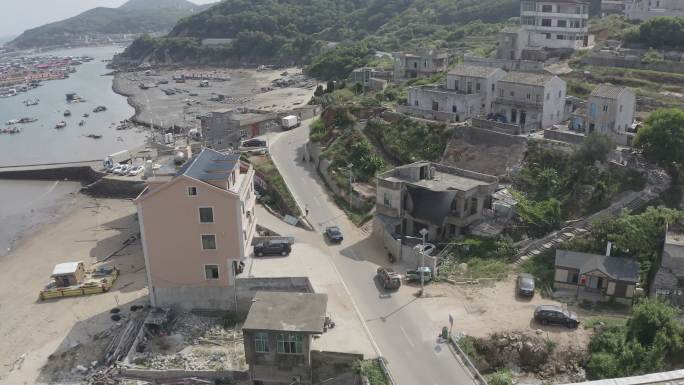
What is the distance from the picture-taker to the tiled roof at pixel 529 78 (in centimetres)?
4931

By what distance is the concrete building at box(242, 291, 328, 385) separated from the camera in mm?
25891

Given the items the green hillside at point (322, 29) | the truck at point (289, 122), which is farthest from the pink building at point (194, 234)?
the green hillside at point (322, 29)

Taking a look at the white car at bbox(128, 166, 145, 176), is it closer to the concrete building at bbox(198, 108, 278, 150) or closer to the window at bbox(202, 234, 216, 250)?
the concrete building at bbox(198, 108, 278, 150)

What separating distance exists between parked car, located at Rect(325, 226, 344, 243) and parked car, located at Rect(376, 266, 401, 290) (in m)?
6.54

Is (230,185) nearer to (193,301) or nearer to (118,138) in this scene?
(193,301)

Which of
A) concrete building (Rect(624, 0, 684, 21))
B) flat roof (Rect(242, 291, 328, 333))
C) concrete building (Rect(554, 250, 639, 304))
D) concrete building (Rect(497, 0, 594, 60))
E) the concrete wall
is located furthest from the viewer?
concrete building (Rect(624, 0, 684, 21))

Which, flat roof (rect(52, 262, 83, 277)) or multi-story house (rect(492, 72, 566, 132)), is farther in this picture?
multi-story house (rect(492, 72, 566, 132))

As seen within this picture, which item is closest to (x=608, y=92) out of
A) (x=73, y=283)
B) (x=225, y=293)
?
(x=225, y=293)

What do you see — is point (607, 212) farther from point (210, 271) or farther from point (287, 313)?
point (210, 271)

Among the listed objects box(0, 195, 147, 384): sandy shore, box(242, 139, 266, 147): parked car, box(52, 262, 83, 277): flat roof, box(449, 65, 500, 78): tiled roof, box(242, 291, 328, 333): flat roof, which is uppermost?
box(449, 65, 500, 78): tiled roof

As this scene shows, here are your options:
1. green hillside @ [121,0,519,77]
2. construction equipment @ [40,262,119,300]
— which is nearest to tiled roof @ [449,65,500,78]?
construction equipment @ [40,262,119,300]

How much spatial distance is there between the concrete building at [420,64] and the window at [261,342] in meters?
51.5

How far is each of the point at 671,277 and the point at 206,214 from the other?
2544 centimetres

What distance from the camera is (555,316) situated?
28.0 metres
